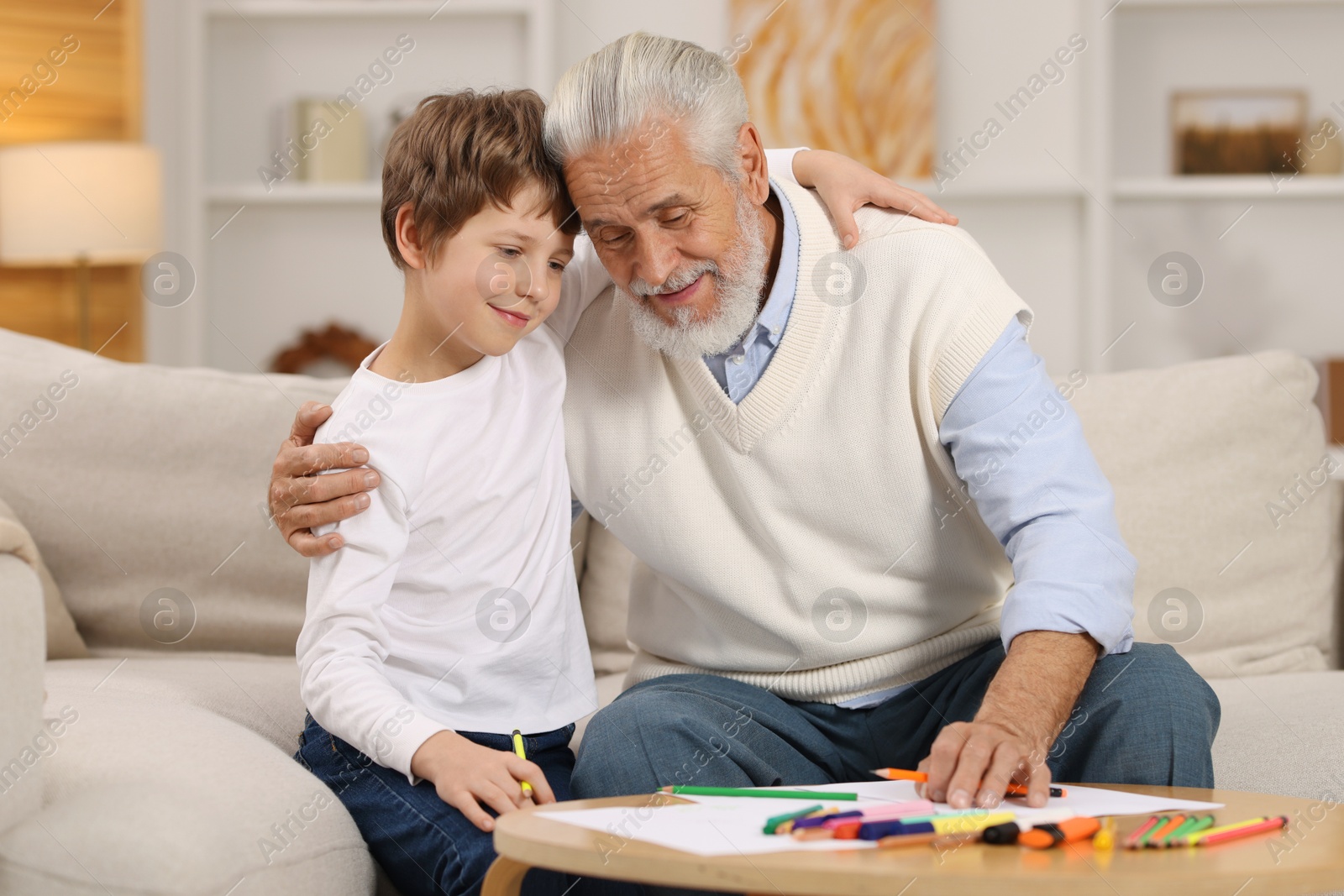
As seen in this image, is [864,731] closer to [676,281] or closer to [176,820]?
[676,281]

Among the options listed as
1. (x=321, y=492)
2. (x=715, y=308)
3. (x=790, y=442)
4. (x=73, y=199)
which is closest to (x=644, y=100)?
(x=715, y=308)

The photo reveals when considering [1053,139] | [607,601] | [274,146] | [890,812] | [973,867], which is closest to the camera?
[973,867]

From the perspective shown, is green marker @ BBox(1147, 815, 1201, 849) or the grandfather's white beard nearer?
green marker @ BBox(1147, 815, 1201, 849)

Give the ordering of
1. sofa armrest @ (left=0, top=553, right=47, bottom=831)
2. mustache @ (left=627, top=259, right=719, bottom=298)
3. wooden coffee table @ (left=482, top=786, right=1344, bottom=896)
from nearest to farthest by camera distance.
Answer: wooden coffee table @ (left=482, top=786, right=1344, bottom=896) → sofa armrest @ (left=0, top=553, right=47, bottom=831) → mustache @ (left=627, top=259, right=719, bottom=298)

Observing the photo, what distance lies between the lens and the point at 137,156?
3.03m

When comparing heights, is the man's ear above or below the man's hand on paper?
above

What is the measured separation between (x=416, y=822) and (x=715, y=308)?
64cm

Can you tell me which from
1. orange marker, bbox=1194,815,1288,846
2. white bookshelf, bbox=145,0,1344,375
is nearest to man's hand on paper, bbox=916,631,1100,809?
orange marker, bbox=1194,815,1288,846

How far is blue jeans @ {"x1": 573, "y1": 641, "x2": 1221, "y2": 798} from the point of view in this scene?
107 cm

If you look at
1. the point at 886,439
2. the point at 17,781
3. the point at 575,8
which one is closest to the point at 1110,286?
the point at 575,8

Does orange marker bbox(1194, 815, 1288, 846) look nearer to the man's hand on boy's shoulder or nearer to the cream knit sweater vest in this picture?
the cream knit sweater vest

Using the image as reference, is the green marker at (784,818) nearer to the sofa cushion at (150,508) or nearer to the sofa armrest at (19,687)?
the sofa armrest at (19,687)

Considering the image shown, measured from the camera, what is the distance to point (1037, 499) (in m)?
1.22

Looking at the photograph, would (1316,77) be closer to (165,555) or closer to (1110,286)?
(1110,286)
